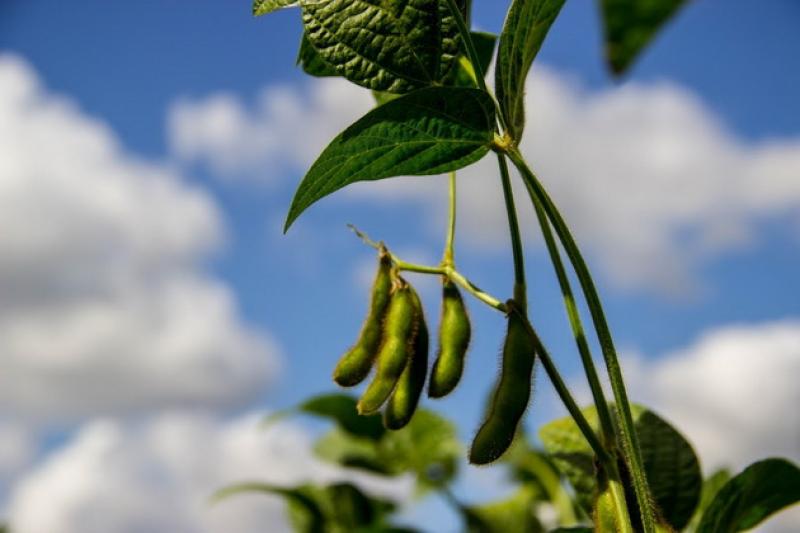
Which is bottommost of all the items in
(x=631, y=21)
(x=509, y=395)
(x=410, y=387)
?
(x=631, y=21)

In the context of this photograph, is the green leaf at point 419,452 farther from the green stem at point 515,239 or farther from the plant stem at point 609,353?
the plant stem at point 609,353

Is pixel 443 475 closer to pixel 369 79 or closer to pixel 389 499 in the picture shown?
pixel 389 499

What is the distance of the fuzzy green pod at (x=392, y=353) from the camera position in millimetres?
1739

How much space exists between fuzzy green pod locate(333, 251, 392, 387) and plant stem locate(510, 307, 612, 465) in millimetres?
395

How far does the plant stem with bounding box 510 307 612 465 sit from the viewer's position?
4.83 ft

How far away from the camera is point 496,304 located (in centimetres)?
164

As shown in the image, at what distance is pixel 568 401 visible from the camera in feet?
4.91

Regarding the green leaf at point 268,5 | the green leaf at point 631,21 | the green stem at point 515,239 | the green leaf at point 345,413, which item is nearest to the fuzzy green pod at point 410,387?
the green stem at point 515,239

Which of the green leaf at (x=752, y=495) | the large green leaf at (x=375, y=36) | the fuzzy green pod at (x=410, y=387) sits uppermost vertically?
the large green leaf at (x=375, y=36)

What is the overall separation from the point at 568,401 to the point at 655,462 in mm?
649

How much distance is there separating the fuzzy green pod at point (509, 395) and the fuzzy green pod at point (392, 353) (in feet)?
0.67

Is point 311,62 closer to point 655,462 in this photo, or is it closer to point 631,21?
point 655,462

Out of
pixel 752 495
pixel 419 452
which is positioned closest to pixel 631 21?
pixel 752 495

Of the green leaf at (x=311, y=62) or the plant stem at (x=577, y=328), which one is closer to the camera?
the plant stem at (x=577, y=328)
